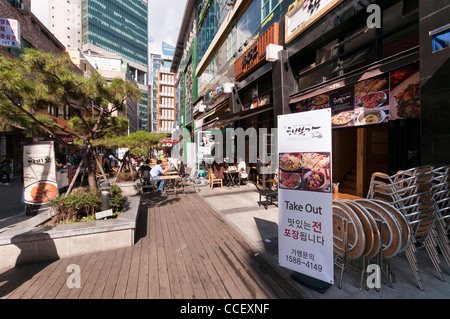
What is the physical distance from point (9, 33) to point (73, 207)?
1639cm

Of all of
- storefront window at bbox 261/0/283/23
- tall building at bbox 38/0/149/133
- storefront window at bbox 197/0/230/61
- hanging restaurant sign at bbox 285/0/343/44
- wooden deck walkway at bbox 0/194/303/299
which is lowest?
wooden deck walkway at bbox 0/194/303/299

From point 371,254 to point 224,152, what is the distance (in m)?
13.1

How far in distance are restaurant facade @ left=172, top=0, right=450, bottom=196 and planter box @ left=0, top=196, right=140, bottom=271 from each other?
6814 millimetres

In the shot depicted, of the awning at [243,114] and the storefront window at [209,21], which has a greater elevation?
the storefront window at [209,21]

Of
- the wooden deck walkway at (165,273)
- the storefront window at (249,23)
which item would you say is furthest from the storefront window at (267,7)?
the wooden deck walkway at (165,273)

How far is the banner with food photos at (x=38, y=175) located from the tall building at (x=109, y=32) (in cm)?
6575

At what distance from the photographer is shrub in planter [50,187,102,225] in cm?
463

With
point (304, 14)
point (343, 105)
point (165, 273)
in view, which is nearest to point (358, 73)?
point (343, 105)

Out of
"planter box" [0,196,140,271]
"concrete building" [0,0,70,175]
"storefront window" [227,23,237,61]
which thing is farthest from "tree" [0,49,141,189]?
"concrete building" [0,0,70,175]

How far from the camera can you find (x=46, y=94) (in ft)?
15.4

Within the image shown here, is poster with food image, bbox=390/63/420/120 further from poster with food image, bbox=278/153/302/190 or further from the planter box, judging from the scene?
the planter box

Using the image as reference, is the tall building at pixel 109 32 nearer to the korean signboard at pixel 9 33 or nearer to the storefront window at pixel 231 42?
the korean signboard at pixel 9 33

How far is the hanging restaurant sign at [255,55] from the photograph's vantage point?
30.8ft

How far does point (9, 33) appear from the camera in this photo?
1289cm
